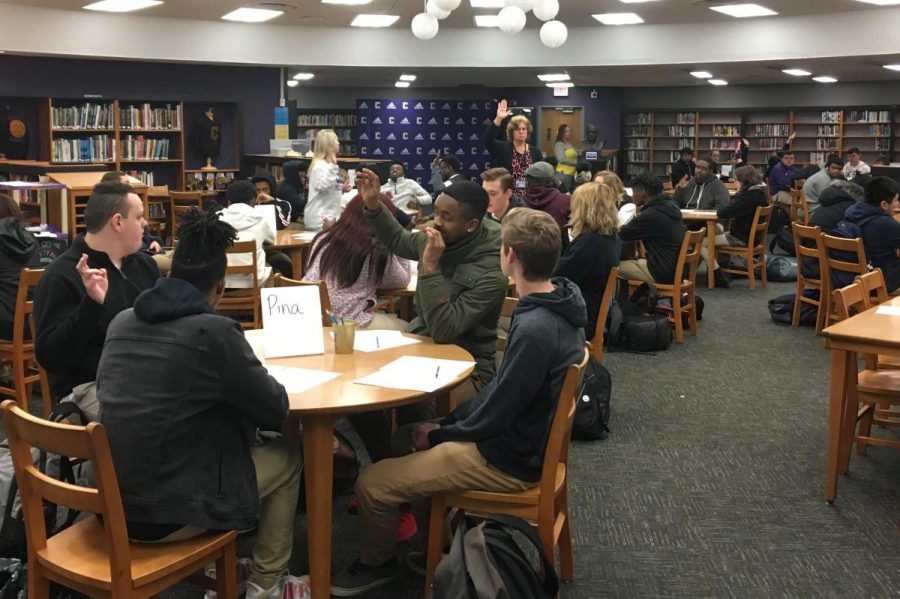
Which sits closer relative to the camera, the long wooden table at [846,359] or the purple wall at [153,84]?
the long wooden table at [846,359]

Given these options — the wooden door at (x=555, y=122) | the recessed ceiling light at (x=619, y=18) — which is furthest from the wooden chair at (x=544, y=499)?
the wooden door at (x=555, y=122)

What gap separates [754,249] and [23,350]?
7.23m

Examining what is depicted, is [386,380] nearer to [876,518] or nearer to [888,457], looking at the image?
[876,518]

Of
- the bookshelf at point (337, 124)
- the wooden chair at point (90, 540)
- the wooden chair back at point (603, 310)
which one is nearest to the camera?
the wooden chair at point (90, 540)

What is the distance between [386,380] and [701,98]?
19423 mm

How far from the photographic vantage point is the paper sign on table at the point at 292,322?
3.20 meters

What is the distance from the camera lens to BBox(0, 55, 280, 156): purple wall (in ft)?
37.4

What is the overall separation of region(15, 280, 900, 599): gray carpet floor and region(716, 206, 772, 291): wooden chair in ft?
10.7

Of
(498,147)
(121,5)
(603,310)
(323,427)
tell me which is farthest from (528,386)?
(121,5)

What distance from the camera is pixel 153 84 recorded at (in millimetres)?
12297

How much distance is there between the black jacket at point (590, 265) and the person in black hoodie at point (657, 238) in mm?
1511

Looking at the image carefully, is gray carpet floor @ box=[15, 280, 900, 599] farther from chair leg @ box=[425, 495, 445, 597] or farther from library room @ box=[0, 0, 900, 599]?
chair leg @ box=[425, 495, 445, 597]

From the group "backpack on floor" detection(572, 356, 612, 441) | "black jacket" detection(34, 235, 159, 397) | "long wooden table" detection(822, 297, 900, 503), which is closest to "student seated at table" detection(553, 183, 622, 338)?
"backpack on floor" detection(572, 356, 612, 441)

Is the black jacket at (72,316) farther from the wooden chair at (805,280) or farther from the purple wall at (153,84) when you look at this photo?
the purple wall at (153,84)
